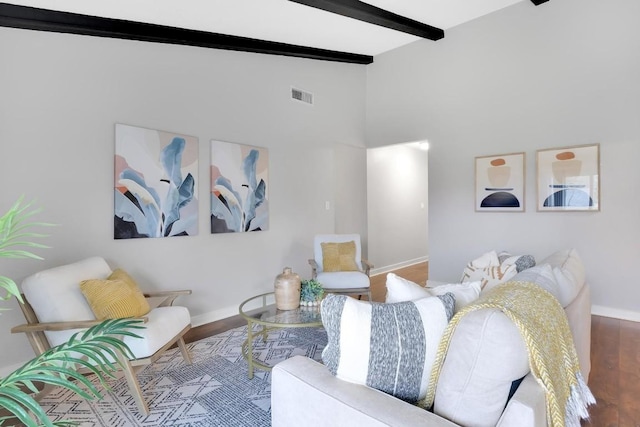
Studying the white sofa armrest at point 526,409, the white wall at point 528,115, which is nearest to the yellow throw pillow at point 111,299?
the white sofa armrest at point 526,409

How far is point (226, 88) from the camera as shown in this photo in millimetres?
3812

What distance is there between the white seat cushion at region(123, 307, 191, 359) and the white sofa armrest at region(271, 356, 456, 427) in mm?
1031

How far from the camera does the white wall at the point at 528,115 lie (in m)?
3.64

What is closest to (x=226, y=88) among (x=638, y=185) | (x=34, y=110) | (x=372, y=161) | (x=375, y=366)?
(x=34, y=110)

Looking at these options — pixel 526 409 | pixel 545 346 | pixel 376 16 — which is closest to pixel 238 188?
pixel 376 16

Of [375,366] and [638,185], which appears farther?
[638,185]

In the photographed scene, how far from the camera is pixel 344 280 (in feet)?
12.1

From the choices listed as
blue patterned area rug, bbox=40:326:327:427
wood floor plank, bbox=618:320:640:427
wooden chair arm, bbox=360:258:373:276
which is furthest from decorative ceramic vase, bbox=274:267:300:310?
wood floor plank, bbox=618:320:640:427

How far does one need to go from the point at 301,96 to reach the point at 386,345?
13.3 feet

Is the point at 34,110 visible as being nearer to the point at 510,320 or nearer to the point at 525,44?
the point at 510,320

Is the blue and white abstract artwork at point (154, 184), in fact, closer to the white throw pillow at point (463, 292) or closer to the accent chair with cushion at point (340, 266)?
the accent chair with cushion at point (340, 266)

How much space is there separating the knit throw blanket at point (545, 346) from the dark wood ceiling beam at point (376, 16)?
3.07 m

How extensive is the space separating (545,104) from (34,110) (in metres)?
4.98

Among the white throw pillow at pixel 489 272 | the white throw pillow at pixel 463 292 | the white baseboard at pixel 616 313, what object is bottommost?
the white baseboard at pixel 616 313
